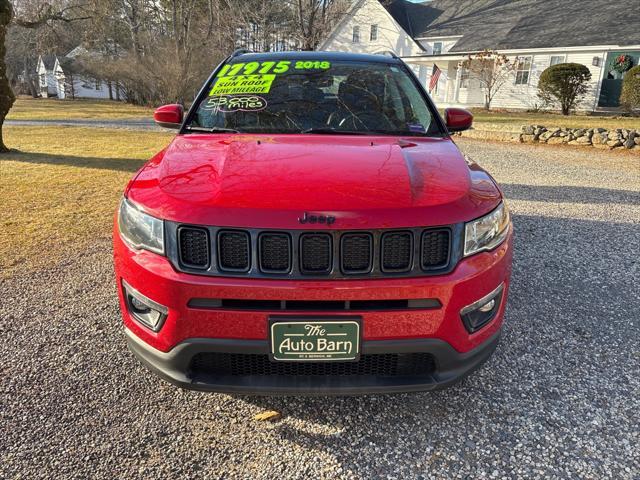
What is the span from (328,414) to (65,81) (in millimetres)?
65242

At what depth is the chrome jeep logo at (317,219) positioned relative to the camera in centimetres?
187

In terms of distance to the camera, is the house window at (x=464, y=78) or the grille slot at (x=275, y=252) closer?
the grille slot at (x=275, y=252)

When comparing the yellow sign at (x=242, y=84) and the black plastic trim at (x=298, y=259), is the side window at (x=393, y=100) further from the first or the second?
the black plastic trim at (x=298, y=259)

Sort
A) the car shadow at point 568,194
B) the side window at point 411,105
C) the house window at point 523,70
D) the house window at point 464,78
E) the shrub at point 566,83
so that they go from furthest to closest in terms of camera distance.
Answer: the house window at point 464,78 < the house window at point 523,70 < the shrub at point 566,83 < the car shadow at point 568,194 < the side window at point 411,105

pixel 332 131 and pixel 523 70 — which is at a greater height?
pixel 523 70

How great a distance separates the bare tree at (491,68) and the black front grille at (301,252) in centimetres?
2496

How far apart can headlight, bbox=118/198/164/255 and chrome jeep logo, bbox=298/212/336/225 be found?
60cm

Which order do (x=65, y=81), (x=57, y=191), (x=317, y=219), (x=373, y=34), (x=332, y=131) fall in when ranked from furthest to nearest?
1. (x=65, y=81)
2. (x=373, y=34)
3. (x=57, y=191)
4. (x=332, y=131)
5. (x=317, y=219)

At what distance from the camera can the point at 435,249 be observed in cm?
196

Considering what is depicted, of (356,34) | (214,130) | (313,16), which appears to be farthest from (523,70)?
(214,130)

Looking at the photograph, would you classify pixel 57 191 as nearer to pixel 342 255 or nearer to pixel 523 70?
pixel 342 255

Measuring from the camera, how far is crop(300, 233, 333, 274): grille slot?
189 centimetres

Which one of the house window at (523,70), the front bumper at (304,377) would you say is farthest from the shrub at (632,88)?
the front bumper at (304,377)

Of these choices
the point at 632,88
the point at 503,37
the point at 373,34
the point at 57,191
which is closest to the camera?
the point at 57,191
